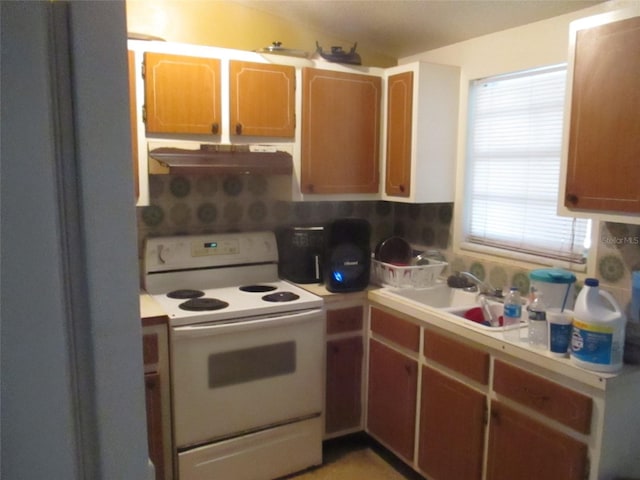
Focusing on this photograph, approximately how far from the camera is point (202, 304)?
7.84ft

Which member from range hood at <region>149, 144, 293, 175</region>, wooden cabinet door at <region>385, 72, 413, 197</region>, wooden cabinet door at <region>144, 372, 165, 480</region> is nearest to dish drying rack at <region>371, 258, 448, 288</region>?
wooden cabinet door at <region>385, 72, 413, 197</region>

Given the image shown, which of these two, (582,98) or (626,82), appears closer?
(626,82)

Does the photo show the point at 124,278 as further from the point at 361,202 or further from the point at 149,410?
the point at 361,202

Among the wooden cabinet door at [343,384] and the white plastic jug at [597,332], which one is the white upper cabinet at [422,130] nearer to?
the wooden cabinet door at [343,384]

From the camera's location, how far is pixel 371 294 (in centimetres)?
270

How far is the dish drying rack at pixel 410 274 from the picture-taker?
273 centimetres

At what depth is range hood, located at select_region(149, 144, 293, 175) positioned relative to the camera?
2.30 meters

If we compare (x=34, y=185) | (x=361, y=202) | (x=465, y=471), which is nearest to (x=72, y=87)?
(x=34, y=185)

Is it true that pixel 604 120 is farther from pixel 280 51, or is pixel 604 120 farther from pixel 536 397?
pixel 280 51

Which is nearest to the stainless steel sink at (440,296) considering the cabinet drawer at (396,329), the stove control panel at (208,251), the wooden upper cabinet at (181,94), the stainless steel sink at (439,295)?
the stainless steel sink at (439,295)

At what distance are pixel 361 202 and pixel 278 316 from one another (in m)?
1.22

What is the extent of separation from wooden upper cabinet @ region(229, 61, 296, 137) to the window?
104 cm

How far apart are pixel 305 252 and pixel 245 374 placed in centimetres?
81

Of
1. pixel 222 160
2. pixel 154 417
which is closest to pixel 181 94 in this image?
pixel 222 160
